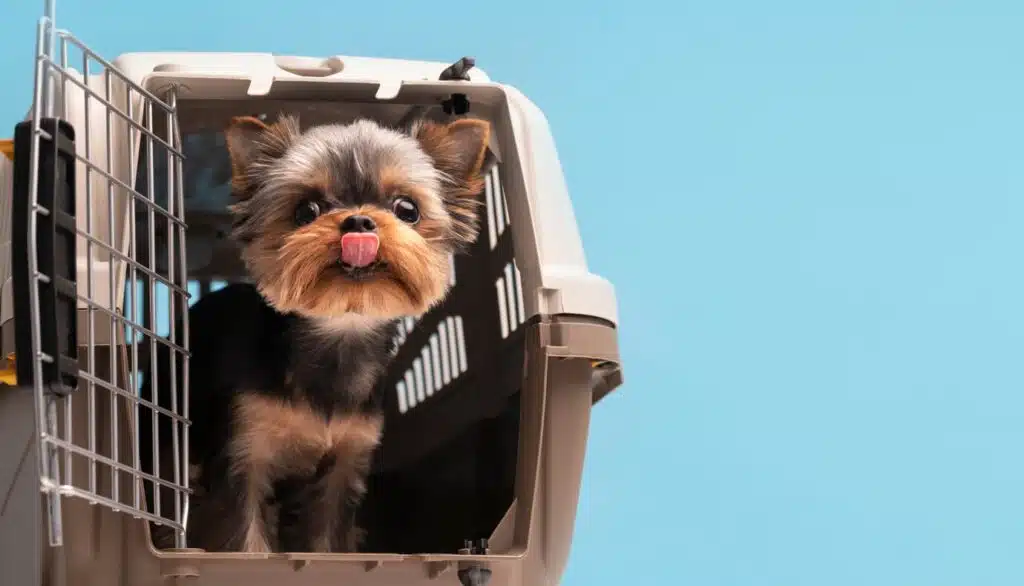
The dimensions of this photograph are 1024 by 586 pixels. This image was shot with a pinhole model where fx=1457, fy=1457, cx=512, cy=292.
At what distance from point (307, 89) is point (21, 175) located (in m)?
0.86

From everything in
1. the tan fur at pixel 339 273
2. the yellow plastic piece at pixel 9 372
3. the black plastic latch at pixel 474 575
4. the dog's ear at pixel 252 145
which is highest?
the dog's ear at pixel 252 145

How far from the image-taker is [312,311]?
2.54 m

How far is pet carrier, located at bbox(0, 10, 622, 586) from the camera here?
77.7 inches

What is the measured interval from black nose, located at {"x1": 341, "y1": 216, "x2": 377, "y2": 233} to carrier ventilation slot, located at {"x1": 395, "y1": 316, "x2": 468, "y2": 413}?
733mm

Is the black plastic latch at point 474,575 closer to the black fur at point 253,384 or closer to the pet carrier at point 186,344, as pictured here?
the pet carrier at point 186,344

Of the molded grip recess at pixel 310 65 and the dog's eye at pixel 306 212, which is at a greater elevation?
the molded grip recess at pixel 310 65

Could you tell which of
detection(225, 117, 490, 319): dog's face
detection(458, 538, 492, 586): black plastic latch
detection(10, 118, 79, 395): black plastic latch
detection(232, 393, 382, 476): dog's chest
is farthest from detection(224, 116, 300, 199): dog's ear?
detection(458, 538, 492, 586): black plastic latch

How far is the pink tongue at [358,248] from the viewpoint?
2.40 metres

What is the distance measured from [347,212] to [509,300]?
0.54 m

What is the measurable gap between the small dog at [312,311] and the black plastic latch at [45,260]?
21.4 inches

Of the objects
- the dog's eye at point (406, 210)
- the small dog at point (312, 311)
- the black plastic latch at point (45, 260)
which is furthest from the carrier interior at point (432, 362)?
the black plastic latch at point (45, 260)

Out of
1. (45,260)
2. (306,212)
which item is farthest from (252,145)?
(45,260)

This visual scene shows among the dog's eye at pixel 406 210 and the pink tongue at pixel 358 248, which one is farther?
the dog's eye at pixel 406 210

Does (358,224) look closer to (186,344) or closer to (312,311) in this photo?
(312,311)
